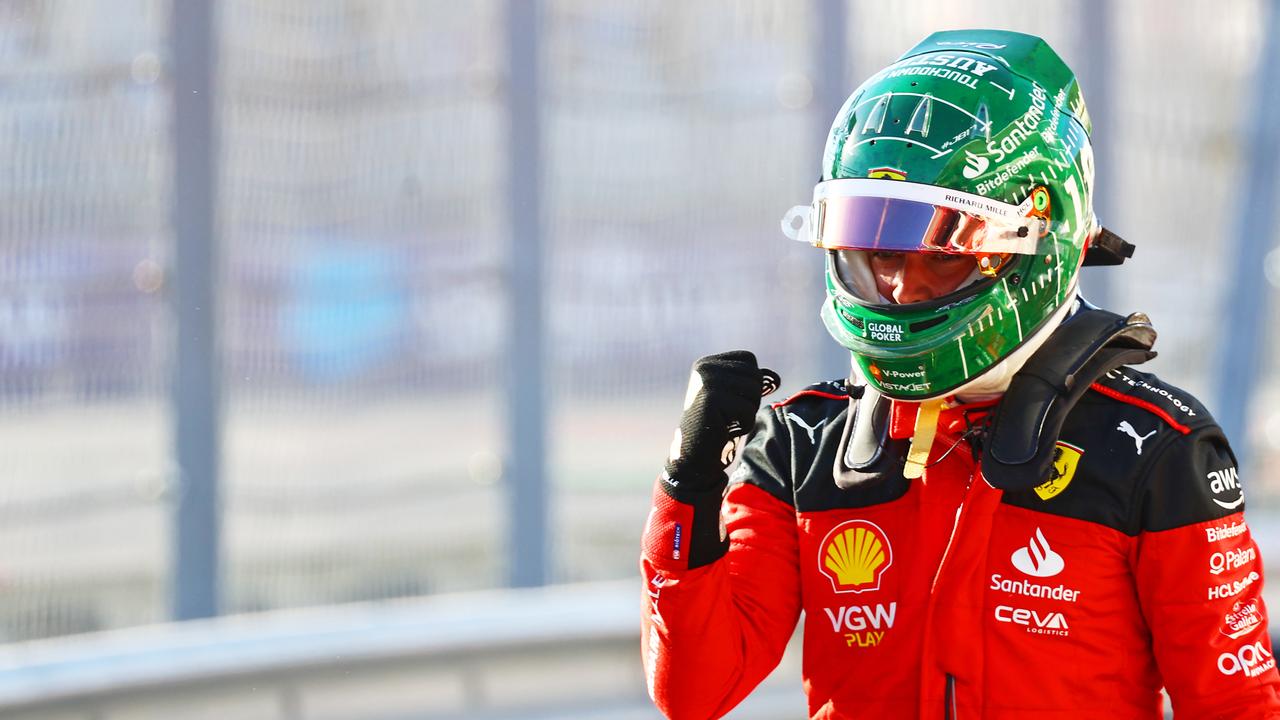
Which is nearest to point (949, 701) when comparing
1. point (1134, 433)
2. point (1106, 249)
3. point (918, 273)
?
point (1134, 433)

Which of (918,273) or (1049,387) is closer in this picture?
(1049,387)

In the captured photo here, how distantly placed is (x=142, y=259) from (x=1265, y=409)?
13.1ft

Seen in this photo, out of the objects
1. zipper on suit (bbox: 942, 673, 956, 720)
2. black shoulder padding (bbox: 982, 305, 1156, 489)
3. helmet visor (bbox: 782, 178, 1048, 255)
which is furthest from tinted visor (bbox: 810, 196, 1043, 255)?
zipper on suit (bbox: 942, 673, 956, 720)

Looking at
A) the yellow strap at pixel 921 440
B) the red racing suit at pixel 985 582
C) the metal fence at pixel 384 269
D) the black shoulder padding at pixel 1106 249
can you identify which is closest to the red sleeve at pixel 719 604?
the red racing suit at pixel 985 582

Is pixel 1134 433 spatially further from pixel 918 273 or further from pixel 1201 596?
pixel 918 273

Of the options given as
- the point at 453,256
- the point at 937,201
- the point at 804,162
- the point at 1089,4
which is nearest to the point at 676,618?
the point at 937,201

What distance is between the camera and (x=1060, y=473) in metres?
2.37

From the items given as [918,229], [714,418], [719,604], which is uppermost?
[918,229]

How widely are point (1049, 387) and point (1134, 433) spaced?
14 cm

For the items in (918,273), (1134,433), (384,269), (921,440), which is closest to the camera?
(1134,433)

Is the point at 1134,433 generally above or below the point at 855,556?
above

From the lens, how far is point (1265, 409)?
5.84 m

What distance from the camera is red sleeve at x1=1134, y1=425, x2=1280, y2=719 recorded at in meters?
2.23

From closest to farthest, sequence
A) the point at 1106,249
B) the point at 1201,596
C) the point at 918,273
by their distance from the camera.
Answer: the point at 1201,596 < the point at 918,273 < the point at 1106,249
